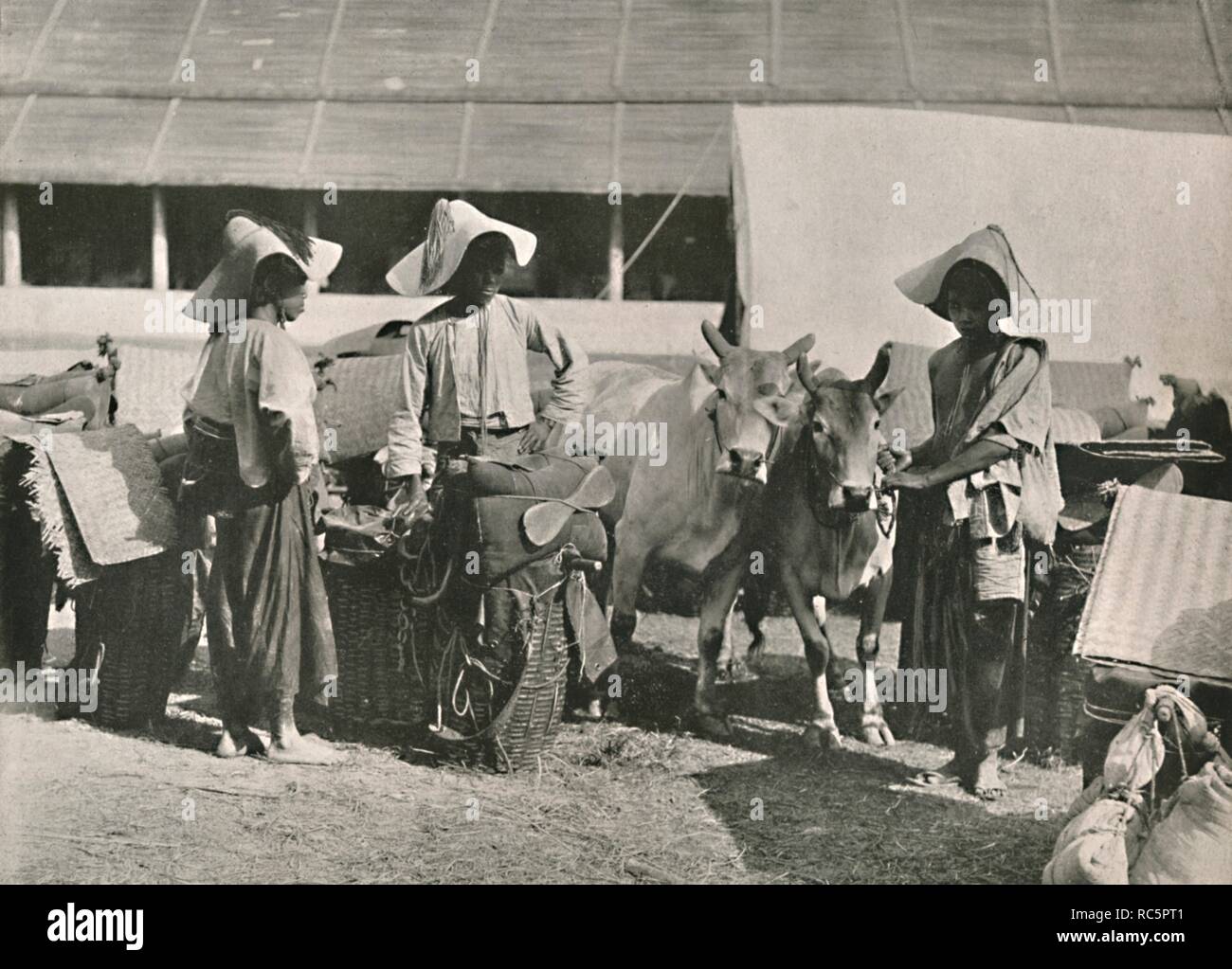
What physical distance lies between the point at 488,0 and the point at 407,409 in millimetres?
2780

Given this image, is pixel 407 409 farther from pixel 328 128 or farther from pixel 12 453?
pixel 328 128

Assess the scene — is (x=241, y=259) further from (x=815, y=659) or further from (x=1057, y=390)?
(x=1057, y=390)

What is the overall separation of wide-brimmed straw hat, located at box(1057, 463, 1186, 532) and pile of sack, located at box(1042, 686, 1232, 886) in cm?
95

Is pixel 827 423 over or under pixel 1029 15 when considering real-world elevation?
under

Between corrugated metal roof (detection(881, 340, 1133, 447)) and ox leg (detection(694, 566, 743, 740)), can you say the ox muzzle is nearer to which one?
ox leg (detection(694, 566, 743, 740))

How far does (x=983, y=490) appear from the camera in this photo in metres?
5.63

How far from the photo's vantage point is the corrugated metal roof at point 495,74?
707cm

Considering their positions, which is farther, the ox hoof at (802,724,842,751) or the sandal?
the ox hoof at (802,724,842,751)

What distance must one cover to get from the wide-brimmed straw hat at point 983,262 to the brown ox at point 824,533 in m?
0.43

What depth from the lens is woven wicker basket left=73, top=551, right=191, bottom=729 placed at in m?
5.93

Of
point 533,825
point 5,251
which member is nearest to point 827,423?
point 533,825

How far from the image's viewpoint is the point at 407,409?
5699 millimetres

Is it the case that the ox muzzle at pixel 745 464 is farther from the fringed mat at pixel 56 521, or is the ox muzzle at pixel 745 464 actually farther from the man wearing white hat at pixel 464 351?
the fringed mat at pixel 56 521

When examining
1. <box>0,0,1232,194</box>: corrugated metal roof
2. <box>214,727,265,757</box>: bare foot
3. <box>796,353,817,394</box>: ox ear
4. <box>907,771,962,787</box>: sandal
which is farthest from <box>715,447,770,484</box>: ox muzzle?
<box>0,0,1232,194</box>: corrugated metal roof
